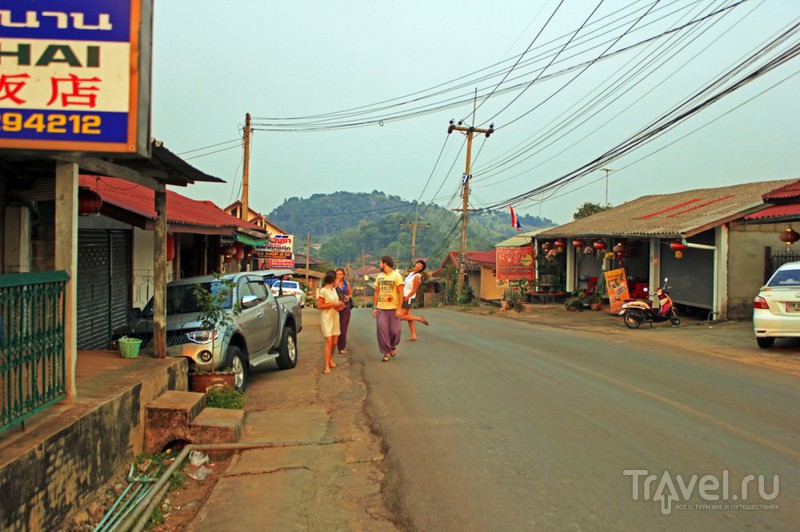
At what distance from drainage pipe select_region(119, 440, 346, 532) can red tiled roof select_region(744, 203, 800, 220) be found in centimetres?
1250

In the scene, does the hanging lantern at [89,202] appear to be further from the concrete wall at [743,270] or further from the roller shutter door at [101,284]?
the concrete wall at [743,270]

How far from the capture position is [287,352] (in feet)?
39.4

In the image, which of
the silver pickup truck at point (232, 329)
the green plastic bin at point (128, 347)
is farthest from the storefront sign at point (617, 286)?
the green plastic bin at point (128, 347)

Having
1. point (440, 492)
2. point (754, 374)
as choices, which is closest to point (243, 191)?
point (754, 374)

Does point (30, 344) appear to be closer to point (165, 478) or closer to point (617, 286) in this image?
point (165, 478)

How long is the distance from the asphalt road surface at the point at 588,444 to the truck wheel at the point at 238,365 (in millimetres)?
1869

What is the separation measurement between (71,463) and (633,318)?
17.0 meters

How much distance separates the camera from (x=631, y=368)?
10.7m

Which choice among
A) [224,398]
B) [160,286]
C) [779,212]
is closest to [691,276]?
[779,212]

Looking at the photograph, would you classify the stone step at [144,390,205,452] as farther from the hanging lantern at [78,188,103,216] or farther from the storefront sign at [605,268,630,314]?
the storefront sign at [605,268,630,314]

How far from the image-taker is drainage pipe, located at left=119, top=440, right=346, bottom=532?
16.0 feet

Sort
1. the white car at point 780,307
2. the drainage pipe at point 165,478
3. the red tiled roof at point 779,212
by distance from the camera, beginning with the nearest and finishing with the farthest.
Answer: the drainage pipe at point 165,478
the white car at point 780,307
the red tiled roof at point 779,212

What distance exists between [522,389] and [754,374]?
4.07 m

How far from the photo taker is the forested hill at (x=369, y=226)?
106m
